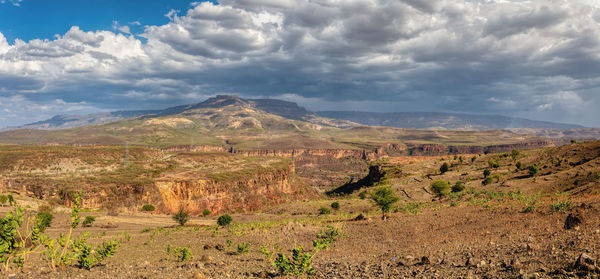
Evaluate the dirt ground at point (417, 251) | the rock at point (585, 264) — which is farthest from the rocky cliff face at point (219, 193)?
the rock at point (585, 264)

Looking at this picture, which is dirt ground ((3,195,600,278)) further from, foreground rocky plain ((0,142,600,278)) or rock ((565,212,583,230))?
rock ((565,212,583,230))

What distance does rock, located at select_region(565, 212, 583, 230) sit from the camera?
1389 cm

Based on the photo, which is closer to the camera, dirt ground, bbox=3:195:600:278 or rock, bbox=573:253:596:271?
rock, bbox=573:253:596:271

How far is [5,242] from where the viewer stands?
36.2ft

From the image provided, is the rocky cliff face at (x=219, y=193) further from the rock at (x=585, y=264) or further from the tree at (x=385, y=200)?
the rock at (x=585, y=264)

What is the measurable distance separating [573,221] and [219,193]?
72076 millimetres

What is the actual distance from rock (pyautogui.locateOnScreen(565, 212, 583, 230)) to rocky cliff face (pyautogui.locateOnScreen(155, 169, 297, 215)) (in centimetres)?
6922

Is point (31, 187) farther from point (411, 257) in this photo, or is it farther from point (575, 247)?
point (575, 247)

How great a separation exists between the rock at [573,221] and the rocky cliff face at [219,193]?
69.2 m

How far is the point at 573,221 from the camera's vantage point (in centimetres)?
1409

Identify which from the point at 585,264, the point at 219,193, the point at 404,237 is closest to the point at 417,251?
the point at 404,237

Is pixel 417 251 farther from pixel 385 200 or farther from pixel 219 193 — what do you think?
pixel 219 193

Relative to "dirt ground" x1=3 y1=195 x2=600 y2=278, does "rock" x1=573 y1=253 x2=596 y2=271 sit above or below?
above

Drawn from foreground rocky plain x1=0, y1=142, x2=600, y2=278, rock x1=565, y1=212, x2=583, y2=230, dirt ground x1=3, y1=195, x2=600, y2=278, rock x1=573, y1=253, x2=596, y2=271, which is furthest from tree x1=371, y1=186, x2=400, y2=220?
rock x1=573, y1=253, x2=596, y2=271
